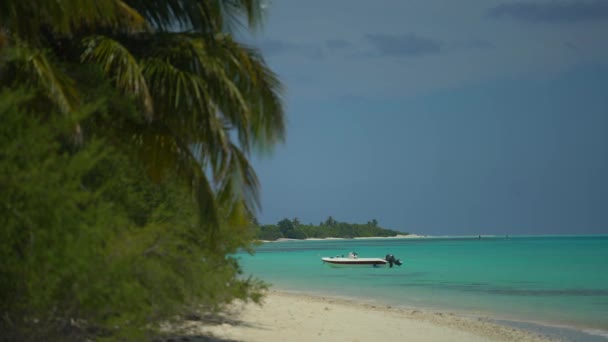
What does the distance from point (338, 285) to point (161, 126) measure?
3179 cm

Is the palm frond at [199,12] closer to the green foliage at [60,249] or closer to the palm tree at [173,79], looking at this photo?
the palm tree at [173,79]

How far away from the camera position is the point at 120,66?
8609 millimetres

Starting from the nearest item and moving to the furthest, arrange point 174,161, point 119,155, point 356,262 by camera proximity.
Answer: point 119,155 → point 174,161 → point 356,262

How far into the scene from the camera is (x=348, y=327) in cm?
1627

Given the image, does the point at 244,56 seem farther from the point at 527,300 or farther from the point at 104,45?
the point at 527,300

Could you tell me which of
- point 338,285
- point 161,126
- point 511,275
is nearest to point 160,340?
point 161,126

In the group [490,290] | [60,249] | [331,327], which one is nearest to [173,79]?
[60,249]

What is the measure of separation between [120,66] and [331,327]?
29.5 feet

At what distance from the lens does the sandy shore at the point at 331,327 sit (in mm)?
12797

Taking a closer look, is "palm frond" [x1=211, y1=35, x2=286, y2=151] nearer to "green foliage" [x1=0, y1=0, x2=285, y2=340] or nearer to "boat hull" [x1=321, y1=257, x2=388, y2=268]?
"green foliage" [x1=0, y1=0, x2=285, y2=340]

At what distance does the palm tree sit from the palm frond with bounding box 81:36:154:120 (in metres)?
0.01

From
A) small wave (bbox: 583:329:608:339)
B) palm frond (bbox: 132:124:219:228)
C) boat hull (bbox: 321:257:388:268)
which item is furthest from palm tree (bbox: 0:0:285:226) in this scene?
boat hull (bbox: 321:257:388:268)

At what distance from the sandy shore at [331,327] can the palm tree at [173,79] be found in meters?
2.98

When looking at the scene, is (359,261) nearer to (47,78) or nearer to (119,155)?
(119,155)
